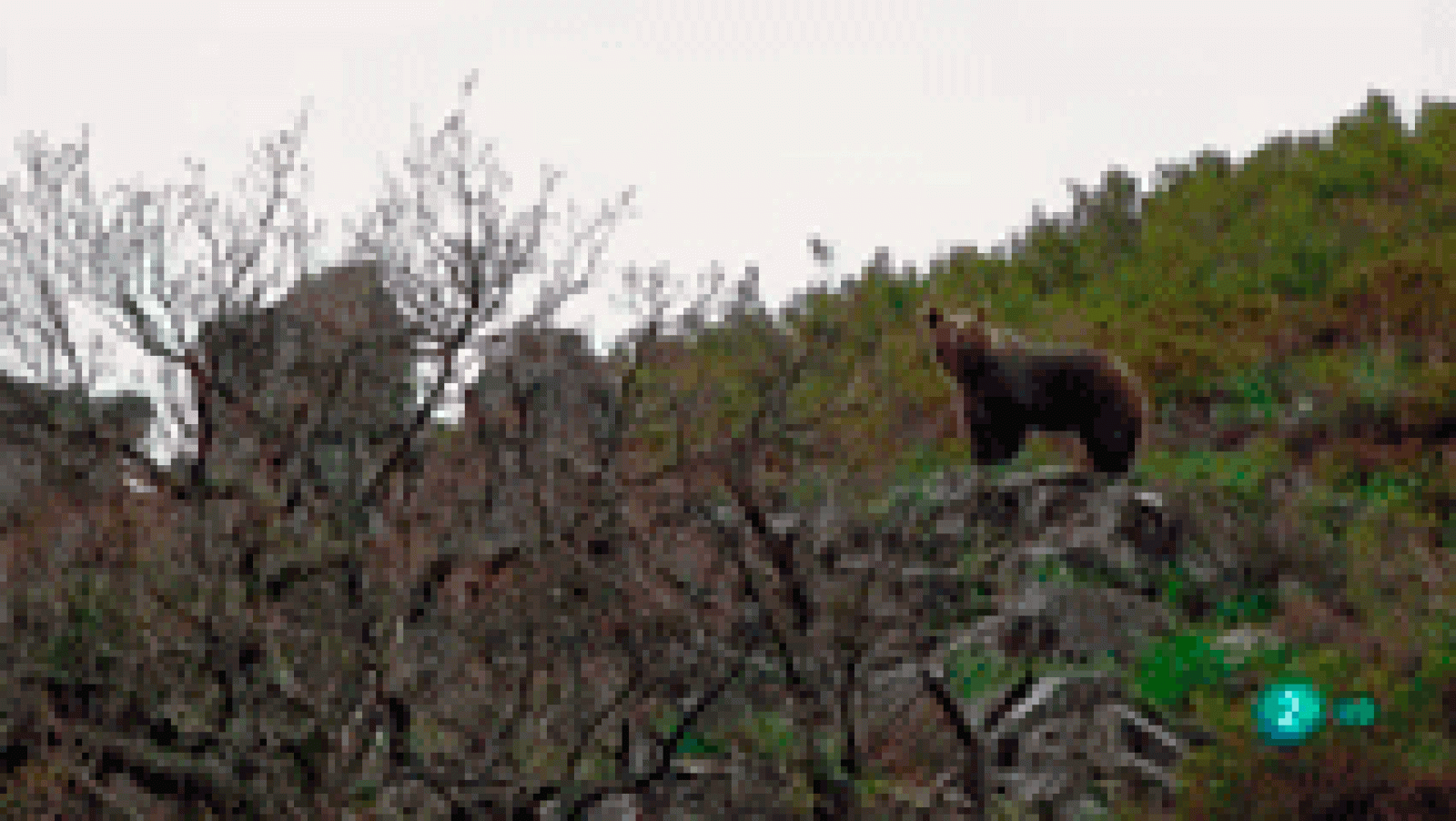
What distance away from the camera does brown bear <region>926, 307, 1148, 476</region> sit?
11.7 m

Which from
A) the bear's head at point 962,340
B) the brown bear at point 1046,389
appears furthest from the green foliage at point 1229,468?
the bear's head at point 962,340

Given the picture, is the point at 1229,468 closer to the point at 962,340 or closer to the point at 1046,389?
the point at 1046,389

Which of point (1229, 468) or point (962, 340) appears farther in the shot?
point (1229, 468)

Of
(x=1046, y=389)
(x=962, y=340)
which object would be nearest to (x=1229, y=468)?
(x=1046, y=389)

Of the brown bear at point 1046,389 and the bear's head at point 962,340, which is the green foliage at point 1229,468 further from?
the bear's head at point 962,340

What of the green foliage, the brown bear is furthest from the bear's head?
the green foliage

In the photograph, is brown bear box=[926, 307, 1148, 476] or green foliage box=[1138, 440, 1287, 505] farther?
green foliage box=[1138, 440, 1287, 505]

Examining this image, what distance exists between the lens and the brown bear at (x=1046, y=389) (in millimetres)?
11711

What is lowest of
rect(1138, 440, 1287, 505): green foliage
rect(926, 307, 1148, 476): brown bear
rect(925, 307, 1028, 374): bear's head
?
rect(1138, 440, 1287, 505): green foliage

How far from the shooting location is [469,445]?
28.7ft

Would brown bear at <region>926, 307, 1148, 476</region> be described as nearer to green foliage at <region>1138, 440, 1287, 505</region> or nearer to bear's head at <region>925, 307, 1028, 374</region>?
bear's head at <region>925, 307, 1028, 374</region>

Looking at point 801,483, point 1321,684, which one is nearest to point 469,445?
point 801,483

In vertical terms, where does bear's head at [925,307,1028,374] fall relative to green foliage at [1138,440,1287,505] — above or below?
above

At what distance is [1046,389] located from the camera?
11.8 m
